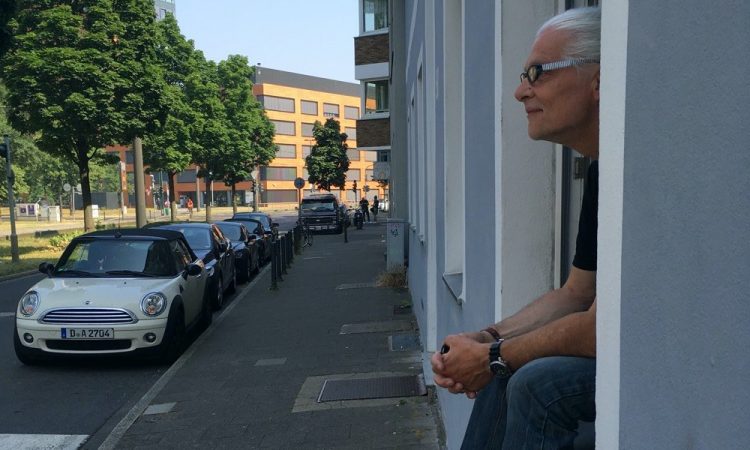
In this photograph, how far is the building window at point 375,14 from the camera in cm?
2698

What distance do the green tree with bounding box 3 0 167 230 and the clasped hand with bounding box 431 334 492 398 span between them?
2299 centimetres

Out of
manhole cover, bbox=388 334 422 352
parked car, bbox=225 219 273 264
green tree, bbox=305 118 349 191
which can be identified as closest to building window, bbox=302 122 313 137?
green tree, bbox=305 118 349 191

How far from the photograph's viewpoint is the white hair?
5.12 ft

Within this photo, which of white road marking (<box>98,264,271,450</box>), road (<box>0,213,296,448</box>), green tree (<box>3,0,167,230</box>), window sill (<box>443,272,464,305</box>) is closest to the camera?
window sill (<box>443,272,464,305</box>)

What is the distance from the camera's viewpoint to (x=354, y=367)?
6.98m

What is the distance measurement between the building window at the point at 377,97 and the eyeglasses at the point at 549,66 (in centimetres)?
2741

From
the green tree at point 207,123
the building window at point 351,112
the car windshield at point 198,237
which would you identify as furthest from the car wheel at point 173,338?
the building window at point 351,112

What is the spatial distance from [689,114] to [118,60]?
25518 millimetres

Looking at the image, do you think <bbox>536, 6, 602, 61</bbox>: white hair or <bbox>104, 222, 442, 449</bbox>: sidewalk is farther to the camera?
<bbox>104, 222, 442, 449</bbox>: sidewalk

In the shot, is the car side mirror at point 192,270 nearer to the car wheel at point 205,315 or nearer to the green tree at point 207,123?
the car wheel at point 205,315

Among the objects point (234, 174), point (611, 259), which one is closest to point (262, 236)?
point (611, 259)

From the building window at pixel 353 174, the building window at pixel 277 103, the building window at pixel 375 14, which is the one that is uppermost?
the building window at pixel 277 103

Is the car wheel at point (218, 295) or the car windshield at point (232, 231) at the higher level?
the car windshield at point (232, 231)

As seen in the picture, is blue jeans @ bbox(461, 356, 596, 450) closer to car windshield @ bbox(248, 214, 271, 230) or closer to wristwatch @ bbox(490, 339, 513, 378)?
wristwatch @ bbox(490, 339, 513, 378)
